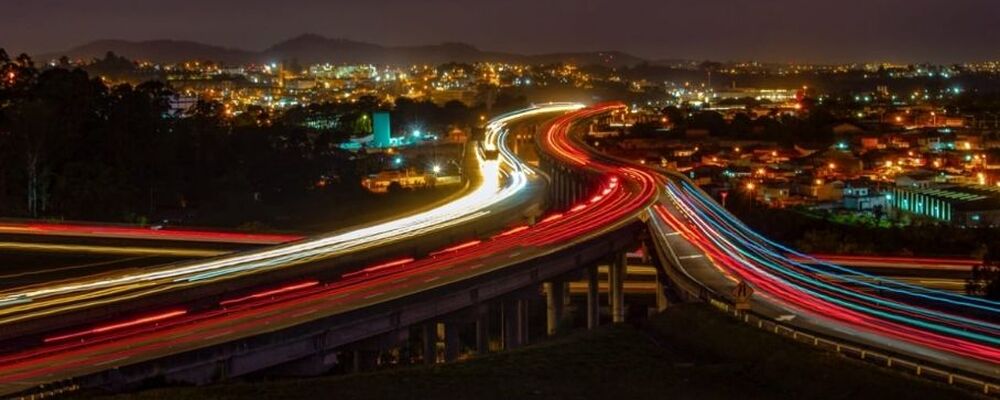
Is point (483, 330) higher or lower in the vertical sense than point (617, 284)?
lower

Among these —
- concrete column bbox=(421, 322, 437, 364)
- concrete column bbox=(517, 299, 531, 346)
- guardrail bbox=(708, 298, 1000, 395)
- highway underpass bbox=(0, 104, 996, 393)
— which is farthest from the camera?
concrete column bbox=(517, 299, 531, 346)

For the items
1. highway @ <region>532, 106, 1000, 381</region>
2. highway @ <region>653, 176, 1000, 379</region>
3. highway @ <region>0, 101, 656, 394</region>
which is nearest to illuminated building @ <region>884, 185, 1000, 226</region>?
highway @ <region>532, 106, 1000, 381</region>

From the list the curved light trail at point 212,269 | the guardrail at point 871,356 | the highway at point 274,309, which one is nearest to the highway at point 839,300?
the guardrail at point 871,356

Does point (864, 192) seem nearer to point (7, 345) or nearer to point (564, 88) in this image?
point (7, 345)

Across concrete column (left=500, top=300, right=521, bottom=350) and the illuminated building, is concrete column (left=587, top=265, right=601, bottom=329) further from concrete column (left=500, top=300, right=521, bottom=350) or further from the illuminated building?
the illuminated building

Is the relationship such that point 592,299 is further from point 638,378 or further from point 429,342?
point 638,378

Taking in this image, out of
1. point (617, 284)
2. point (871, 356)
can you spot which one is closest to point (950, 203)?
point (617, 284)
